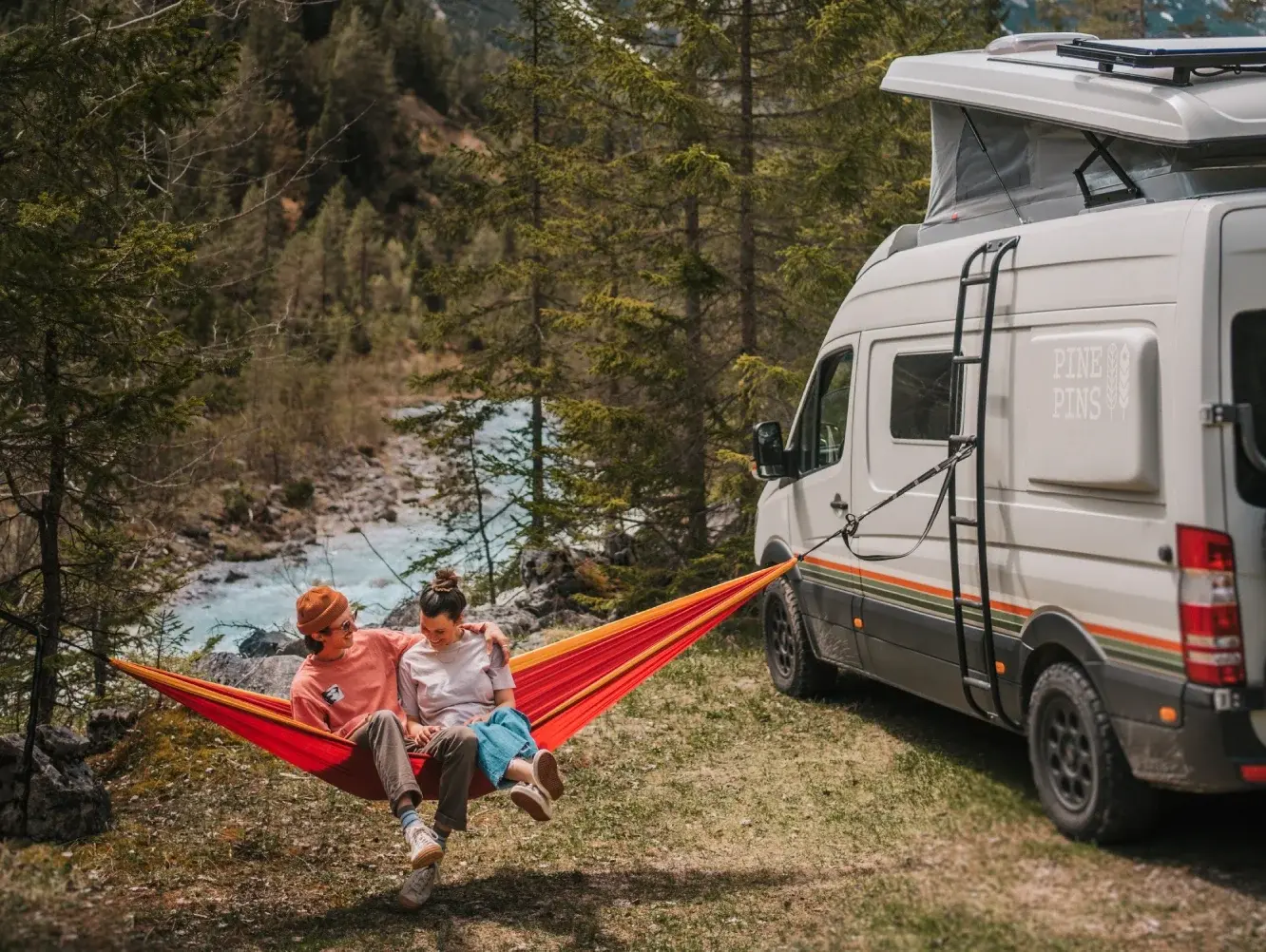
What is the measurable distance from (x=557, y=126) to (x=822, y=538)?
44.4 feet

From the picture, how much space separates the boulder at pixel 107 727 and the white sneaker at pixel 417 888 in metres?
3.39

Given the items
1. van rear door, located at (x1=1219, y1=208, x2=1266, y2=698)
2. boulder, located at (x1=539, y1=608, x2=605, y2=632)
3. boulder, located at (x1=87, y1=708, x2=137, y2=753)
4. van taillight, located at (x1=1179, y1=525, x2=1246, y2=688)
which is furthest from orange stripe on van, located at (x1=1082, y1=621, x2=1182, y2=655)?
boulder, located at (x1=539, y1=608, x2=605, y2=632)

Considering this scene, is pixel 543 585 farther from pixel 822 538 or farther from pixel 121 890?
pixel 121 890

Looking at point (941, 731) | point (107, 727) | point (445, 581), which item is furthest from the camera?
point (107, 727)

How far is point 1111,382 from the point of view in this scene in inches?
202

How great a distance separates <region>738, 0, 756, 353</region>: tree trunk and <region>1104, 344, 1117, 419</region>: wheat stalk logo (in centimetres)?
805

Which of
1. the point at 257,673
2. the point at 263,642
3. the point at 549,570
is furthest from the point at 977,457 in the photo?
the point at 549,570

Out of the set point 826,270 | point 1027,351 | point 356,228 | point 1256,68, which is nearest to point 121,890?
point 1027,351

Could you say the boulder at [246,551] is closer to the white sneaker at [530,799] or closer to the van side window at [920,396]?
the van side window at [920,396]

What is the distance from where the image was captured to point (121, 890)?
565 centimetres

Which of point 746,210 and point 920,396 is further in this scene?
point 746,210

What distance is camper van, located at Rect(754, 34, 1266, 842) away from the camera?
474 centimetres

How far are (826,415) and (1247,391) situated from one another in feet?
11.4

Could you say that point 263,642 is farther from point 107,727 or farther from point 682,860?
point 682,860
